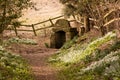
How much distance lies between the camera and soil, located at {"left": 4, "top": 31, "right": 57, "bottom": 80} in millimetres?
18984

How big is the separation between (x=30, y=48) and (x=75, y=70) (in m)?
16.2

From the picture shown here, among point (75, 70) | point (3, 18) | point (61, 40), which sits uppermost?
point (3, 18)

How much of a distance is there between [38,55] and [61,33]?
8888 mm

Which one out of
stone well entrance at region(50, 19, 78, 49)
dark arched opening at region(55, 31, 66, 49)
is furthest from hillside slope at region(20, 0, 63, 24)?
stone well entrance at region(50, 19, 78, 49)

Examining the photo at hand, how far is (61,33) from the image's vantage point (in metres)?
38.7

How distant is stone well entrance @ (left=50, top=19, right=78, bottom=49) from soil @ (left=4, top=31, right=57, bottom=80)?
1.46 meters

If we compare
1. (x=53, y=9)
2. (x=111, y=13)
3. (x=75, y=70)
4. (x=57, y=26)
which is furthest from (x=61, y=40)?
(x=75, y=70)

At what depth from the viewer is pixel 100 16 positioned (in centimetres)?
2755

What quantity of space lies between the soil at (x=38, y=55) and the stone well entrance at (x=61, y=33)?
1461 millimetres

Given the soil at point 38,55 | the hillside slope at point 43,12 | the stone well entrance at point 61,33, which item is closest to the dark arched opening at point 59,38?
the stone well entrance at point 61,33

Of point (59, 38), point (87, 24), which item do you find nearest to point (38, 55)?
point (87, 24)

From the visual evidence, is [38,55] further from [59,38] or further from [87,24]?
[59,38]

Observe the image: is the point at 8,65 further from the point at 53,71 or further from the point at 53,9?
the point at 53,9

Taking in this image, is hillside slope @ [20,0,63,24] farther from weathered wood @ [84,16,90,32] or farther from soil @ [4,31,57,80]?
weathered wood @ [84,16,90,32]
